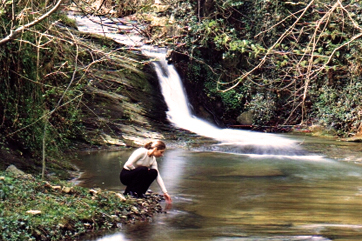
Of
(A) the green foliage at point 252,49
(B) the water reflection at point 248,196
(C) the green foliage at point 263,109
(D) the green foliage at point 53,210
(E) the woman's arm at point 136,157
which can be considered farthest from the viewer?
(C) the green foliage at point 263,109

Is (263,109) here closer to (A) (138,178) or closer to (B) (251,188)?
(B) (251,188)

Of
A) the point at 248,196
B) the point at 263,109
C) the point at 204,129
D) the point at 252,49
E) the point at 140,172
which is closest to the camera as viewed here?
the point at 140,172

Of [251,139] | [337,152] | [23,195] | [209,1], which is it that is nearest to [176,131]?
[251,139]

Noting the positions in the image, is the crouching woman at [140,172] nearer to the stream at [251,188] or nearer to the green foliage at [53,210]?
the green foliage at [53,210]

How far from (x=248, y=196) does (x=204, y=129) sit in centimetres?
1088

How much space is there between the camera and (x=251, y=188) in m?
10.2

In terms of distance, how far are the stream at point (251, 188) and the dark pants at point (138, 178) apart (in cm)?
57

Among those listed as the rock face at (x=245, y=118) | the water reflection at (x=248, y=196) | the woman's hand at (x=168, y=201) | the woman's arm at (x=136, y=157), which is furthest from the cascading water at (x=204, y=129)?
the woman's arm at (x=136, y=157)

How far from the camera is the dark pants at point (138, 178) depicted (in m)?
8.22

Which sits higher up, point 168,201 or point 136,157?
point 136,157

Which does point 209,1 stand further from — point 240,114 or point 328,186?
point 328,186

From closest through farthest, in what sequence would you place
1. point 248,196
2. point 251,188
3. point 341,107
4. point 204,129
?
point 248,196, point 251,188, point 341,107, point 204,129

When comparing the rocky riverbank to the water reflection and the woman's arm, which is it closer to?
the water reflection

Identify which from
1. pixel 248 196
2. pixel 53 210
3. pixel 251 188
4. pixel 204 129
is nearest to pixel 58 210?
pixel 53 210
